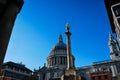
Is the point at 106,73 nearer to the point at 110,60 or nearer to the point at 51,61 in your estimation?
the point at 110,60

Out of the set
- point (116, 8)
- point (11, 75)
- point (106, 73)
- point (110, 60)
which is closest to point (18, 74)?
point (11, 75)

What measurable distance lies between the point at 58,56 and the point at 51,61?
17.9 ft

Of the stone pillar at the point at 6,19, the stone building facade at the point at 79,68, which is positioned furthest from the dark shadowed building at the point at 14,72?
the stone pillar at the point at 6,19

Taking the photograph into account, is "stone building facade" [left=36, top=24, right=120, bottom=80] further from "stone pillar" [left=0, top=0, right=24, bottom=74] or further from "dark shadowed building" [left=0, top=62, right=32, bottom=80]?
"stone pillar" [left=0, top=0, right=24, bottom=74]

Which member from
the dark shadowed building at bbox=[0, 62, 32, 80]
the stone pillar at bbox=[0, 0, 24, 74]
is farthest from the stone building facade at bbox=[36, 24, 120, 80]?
the stone pillar at bbox=[0, 0, 24, 74]

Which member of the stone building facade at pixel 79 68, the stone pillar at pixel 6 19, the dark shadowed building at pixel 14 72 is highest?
the stone building facade at pixel 79 68

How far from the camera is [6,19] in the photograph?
714cm

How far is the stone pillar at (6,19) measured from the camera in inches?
256

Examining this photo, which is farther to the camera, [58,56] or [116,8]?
[58,56]

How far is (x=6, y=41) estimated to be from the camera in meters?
6.66

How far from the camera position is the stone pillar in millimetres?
6509

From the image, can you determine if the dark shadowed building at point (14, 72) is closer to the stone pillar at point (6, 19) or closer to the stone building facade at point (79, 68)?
the stone building facade at point (79, 68)

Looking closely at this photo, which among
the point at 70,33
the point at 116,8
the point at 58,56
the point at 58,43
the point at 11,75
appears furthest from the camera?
the point at 58,43

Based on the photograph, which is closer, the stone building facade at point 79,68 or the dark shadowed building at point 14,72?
the dark shadowed building at point 14,72
